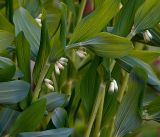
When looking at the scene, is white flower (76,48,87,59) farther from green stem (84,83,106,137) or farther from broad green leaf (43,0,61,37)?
broad green leaf (43,0,61,37)

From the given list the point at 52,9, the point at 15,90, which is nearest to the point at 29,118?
the point at 15,90

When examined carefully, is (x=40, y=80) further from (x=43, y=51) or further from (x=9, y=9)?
(x=9, y=9)

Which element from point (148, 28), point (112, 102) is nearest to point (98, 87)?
point (112, 102)

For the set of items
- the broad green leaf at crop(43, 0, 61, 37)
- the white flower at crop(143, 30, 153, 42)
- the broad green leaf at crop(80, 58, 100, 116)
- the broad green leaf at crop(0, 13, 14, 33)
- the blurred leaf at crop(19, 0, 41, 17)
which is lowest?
the broad green leaf at crop(80, 58, 100, 116)

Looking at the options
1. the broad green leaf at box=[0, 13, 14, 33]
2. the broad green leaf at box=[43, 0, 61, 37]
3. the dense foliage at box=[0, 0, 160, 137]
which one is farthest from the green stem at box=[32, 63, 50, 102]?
the broad green leaf at box=[43, 0, 61, 37]

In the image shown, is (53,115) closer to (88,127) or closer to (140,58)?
(88,127)

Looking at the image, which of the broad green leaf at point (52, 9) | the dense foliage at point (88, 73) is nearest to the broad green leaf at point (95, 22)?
the dense foliage at point (88, 73)

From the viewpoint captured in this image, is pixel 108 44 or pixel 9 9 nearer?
pixel 108 44
